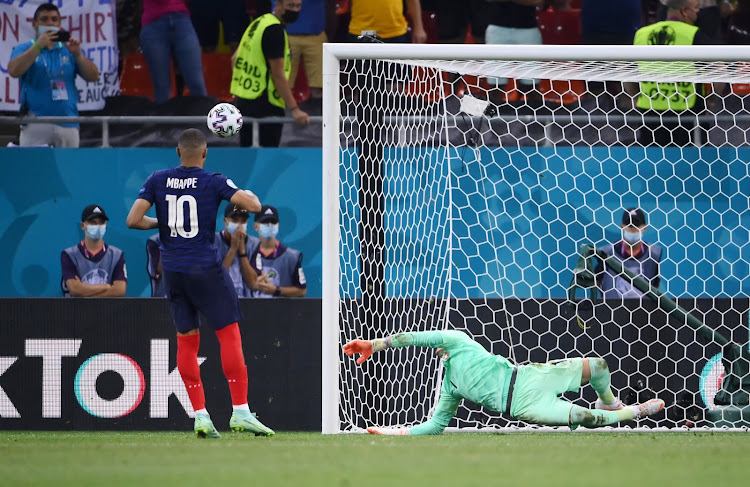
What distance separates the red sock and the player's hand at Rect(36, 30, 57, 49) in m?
4.41

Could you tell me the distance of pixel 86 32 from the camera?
11.7 meters

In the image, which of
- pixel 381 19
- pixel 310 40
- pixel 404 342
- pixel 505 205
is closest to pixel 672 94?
pixel 505 205

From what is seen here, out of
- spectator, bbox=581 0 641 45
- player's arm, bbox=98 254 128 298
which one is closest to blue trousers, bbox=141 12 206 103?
player's arm, bbox=98 254 128 298

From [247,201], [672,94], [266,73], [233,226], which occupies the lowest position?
[233,226]

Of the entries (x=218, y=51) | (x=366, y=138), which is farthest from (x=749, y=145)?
(x=218, y=51)

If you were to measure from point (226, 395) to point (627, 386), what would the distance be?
2.97 meters

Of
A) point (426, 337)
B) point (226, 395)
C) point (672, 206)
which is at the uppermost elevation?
point (672, 206)

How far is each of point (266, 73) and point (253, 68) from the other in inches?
4.9

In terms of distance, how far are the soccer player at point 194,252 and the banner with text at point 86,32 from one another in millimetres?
4479

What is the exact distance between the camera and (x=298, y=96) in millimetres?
12008

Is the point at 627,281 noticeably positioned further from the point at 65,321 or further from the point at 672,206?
the point at 65,321

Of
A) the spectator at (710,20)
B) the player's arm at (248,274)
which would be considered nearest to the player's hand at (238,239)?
the player's arm at (248,274)

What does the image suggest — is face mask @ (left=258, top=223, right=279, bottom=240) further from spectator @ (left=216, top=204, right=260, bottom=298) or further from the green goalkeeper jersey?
the green goalkeeper jersey

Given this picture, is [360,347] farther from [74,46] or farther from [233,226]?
[74,46]
